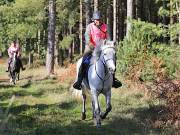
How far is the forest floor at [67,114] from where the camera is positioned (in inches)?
456

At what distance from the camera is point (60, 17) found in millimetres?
41594

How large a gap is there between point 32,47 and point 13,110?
124ft

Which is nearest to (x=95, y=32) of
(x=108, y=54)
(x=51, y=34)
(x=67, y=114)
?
(x=108, y=54)

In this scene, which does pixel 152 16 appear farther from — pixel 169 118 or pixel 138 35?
pixel 169 118

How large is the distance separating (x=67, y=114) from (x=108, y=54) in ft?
12.3

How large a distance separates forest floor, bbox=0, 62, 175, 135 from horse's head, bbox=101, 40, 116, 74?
1739 mm

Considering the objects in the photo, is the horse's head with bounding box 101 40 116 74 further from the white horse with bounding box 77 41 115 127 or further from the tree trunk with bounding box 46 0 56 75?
the tree trunk with bounding box 46 0 56 75

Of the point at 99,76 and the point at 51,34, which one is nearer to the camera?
the point at 99,76

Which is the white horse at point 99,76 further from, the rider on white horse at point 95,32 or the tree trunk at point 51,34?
the tree trunk at point 51,34

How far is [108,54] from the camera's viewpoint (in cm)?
1125

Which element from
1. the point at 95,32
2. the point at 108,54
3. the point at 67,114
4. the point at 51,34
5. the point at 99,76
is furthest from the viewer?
the point at 51,34

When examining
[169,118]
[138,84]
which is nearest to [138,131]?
[169,118]

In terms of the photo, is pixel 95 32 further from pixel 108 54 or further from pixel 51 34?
pixel 51 34

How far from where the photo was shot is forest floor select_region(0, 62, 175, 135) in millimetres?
11586
